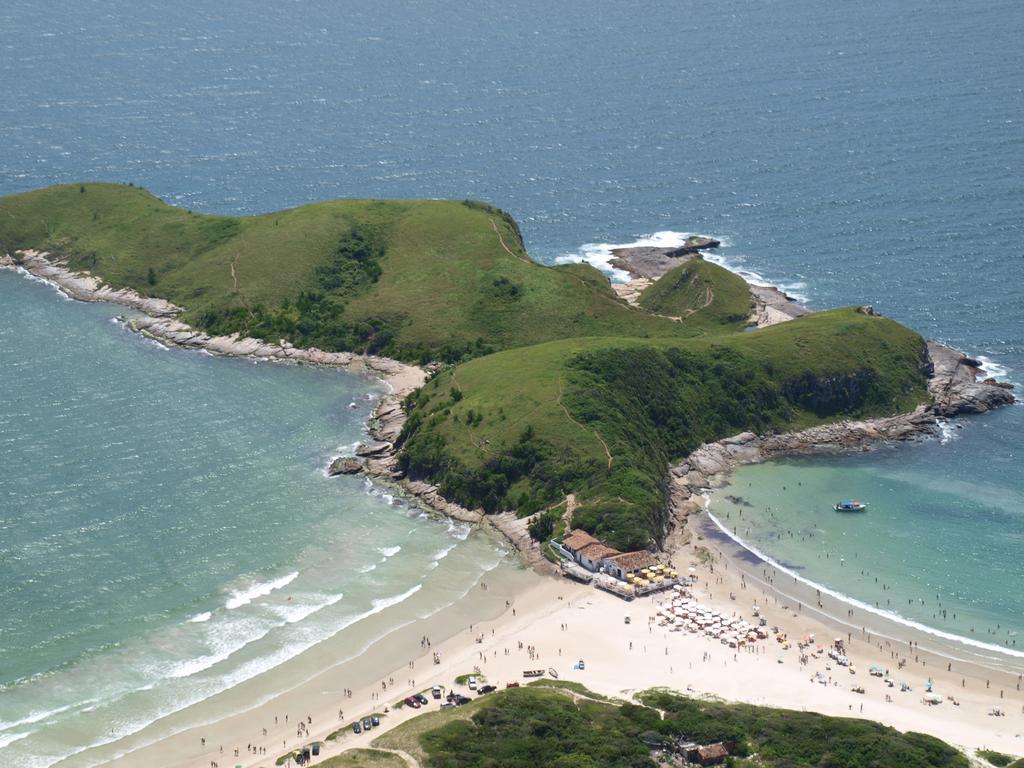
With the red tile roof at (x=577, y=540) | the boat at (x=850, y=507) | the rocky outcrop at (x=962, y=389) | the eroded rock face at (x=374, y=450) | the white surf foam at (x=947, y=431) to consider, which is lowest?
the boat at (x=850, y=507)

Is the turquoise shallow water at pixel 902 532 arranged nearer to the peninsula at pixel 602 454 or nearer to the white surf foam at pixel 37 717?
the peninsula at pixel 602 454

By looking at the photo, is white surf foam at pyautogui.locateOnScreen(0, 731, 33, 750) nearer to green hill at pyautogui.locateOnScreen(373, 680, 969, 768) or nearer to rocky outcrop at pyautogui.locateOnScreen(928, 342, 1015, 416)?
green hill at pyautogui.locateOnScreen(373, 680, 969, 768)

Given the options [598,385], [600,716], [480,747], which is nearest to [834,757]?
[600,716]

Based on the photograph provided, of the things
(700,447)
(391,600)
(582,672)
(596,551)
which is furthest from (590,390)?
(582,672)

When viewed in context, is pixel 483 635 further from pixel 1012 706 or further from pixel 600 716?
pixel 1012 706

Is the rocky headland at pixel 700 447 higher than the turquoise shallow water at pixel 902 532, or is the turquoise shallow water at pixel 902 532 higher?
the rocky headland at pixel 700 447

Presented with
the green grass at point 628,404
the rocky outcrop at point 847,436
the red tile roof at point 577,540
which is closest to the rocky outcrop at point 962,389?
the rocky outcrop at point 847,436
